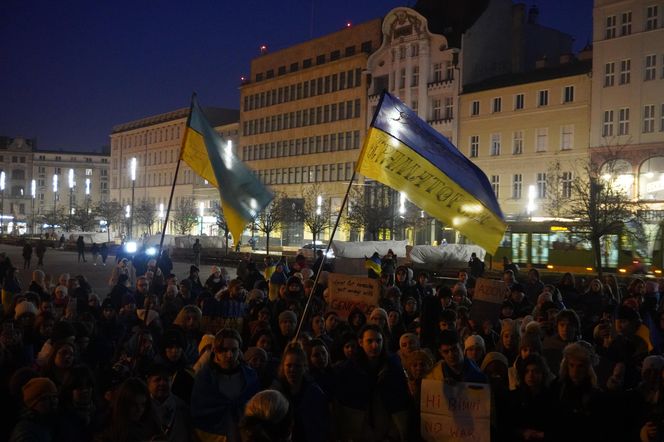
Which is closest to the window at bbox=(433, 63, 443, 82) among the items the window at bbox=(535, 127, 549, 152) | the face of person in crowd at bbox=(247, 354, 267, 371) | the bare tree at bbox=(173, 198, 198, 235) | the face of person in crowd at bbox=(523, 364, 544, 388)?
the window at bbox=(535, 127, 549, 152)

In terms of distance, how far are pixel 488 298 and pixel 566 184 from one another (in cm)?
3600

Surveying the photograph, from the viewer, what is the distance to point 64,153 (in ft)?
475

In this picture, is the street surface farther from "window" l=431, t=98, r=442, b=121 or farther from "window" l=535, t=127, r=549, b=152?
"window" l=431, t=98, r=442, b=121

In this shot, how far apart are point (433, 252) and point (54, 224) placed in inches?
3008

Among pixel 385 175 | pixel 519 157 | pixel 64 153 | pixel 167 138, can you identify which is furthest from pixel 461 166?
pixel 64 153

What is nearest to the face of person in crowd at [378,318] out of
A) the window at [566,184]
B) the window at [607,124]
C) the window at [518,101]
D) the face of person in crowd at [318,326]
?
the face of person in crowd at [318,326]

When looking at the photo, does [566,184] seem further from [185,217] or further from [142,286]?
[185,217]

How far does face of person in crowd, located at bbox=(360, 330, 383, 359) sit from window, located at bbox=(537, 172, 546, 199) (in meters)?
44.2

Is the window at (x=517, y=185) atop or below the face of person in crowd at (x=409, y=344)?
atop

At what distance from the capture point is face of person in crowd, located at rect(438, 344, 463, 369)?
5.48 m

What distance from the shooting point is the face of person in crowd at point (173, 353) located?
5969 millimetres

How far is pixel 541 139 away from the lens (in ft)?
160

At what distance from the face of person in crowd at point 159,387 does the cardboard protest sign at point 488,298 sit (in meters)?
5.46

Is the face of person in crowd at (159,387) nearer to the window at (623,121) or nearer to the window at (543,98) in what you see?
the window at (623,121)
